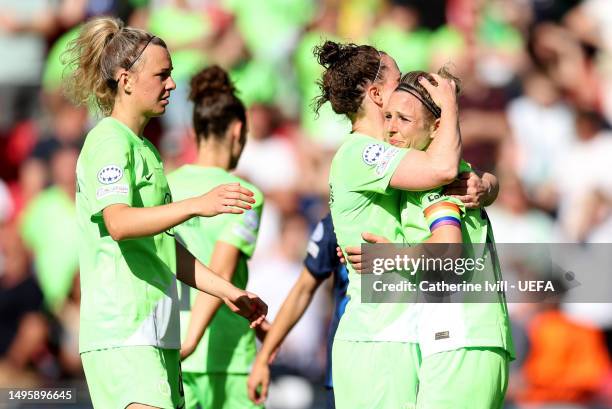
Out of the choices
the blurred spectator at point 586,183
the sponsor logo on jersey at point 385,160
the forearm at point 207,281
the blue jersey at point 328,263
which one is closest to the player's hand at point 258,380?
the blue jersey at point 328,263

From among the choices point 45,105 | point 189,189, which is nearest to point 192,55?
point 45,105

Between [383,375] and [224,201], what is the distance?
39.0 inches

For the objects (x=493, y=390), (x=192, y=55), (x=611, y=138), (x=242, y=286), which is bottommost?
(x=493, y=390)

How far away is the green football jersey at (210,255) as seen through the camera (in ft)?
19.4

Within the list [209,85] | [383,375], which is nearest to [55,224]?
[209,85]

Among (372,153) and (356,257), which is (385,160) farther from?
(356,257)

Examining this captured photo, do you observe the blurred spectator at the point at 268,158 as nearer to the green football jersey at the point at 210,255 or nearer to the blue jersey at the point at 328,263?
the green football jersey at the point at 210,255

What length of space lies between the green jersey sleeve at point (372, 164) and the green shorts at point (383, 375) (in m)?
0.65

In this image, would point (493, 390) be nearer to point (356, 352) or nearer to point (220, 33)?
point (356, 352)

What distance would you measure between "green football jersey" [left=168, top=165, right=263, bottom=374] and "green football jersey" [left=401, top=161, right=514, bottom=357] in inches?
59.7

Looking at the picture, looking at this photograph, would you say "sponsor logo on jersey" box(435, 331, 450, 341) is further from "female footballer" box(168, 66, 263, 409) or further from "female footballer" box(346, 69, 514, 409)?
"female footballer" box(168, 66, 263, 409)

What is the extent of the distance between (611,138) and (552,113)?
1.80ft

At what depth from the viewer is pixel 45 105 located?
10.5 meters

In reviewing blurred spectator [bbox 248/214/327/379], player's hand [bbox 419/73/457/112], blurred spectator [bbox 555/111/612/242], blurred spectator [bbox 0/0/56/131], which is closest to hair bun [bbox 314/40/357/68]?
player's hand [bbox 419/73/457/112]
